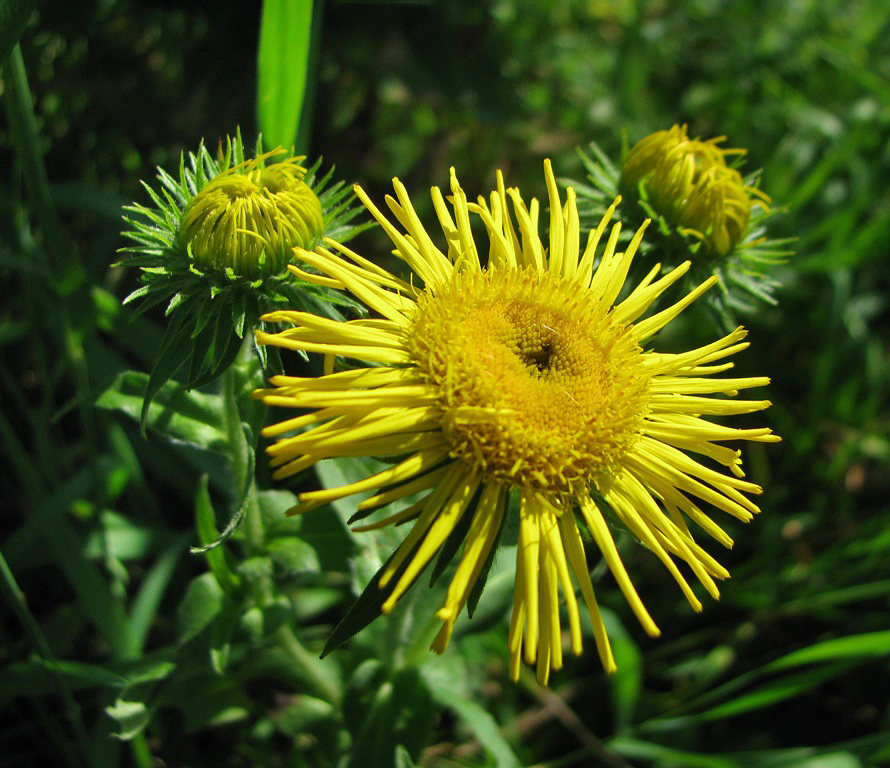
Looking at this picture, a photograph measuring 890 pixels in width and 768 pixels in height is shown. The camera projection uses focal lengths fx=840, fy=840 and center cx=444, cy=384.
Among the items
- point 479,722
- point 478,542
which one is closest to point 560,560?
point 478,542

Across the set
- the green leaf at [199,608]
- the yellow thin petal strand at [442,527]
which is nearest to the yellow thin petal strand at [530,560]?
the yellow thin petal strand at [442,527]

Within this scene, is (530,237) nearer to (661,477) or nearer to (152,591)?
(661,477)

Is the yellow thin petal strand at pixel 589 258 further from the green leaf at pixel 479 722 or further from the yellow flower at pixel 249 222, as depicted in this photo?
the green leaf at pixel 479 722

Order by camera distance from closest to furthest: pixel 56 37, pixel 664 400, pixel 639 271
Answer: pixel 664 400, pixel 639 271, pixel 56 37

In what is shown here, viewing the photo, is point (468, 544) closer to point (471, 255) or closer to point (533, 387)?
point (533, 387)

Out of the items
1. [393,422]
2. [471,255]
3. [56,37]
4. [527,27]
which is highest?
[527,27]

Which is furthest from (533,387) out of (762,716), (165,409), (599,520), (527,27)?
(527,27)

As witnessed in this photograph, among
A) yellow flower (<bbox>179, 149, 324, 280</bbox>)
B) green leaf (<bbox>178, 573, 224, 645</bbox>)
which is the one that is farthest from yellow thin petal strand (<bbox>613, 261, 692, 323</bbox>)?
green leaf (<bbox>178, 573, 224, 645</bbox>)
